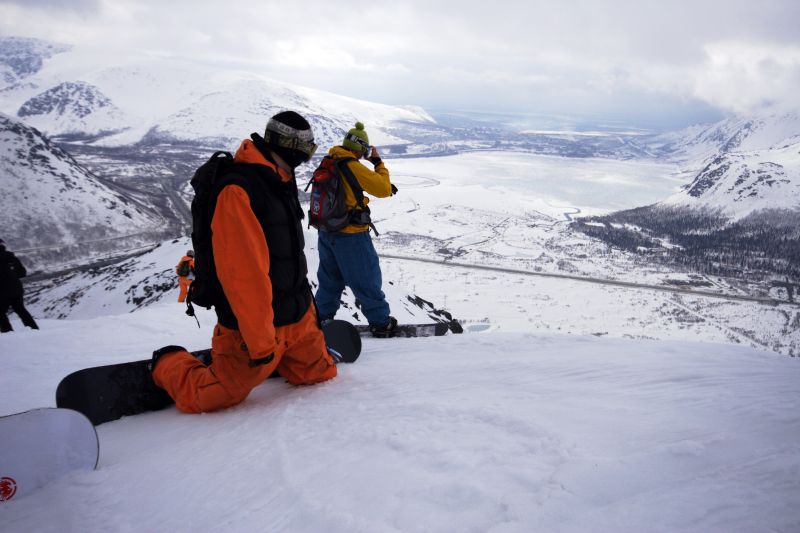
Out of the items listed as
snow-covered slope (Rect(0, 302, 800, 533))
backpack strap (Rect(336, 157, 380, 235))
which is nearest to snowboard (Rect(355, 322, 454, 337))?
backpack strap (Rect(336, 157, 380, 235))

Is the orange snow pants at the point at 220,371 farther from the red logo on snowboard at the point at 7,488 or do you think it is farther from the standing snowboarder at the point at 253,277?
the red logo on snowboard at the point at 7,488

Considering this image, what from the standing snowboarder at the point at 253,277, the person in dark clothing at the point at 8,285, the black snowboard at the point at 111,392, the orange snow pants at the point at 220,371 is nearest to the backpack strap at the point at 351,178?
the standing snowboarder at the point at 253,277

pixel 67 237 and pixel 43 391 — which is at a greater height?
pixel 43 391

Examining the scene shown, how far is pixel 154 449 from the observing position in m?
2.50

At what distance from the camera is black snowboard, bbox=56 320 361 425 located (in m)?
2.91

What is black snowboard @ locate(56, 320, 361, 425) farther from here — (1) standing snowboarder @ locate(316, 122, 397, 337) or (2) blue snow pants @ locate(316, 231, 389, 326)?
(1) standing snowboarder @ locate(316, 122, 397, 337)

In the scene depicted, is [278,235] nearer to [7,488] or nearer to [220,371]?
[220,371]

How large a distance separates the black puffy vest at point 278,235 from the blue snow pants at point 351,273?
170cm

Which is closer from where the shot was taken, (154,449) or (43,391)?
(154,449)

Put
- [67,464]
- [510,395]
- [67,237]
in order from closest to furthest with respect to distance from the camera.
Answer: [67,464]
[510,395]
[67,237]

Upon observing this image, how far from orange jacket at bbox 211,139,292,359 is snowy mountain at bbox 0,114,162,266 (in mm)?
56819

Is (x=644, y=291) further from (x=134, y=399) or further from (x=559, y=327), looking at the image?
(x=134, y=399)

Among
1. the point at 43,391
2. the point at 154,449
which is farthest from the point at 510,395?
the point at 43,391

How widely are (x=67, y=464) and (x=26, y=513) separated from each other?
339 mm
